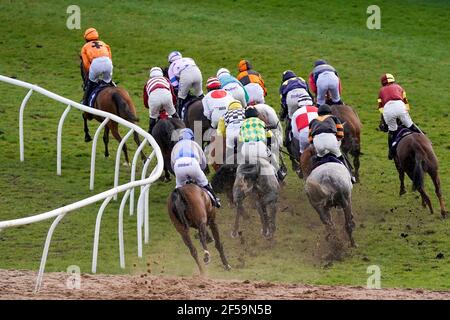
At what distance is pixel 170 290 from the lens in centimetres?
1119

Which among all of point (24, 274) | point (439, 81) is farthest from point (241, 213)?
point (439, 81)

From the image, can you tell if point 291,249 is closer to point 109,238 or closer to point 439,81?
point 109,238

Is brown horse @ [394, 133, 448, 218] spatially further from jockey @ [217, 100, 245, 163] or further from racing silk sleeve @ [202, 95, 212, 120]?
racing silk sleeve @ [202, 95, 212, 120]

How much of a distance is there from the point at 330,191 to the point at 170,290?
3063 mm

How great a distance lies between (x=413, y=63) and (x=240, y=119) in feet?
25.6

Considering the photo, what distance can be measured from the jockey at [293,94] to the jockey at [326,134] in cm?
129

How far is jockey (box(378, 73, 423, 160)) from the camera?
15.4 meters

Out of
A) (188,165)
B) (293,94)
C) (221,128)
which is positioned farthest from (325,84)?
(188,165)

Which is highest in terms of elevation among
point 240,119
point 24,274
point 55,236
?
point 240,119

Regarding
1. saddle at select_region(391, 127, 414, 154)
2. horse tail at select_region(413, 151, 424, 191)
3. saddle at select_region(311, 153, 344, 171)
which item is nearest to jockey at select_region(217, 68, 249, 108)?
saddle at select_region(391, 127, 414, 154)

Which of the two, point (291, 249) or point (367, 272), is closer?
point (367, 272)

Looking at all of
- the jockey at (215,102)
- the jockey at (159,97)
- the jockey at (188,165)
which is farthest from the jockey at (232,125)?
the jockey at (188,165)

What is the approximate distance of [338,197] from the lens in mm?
13688
